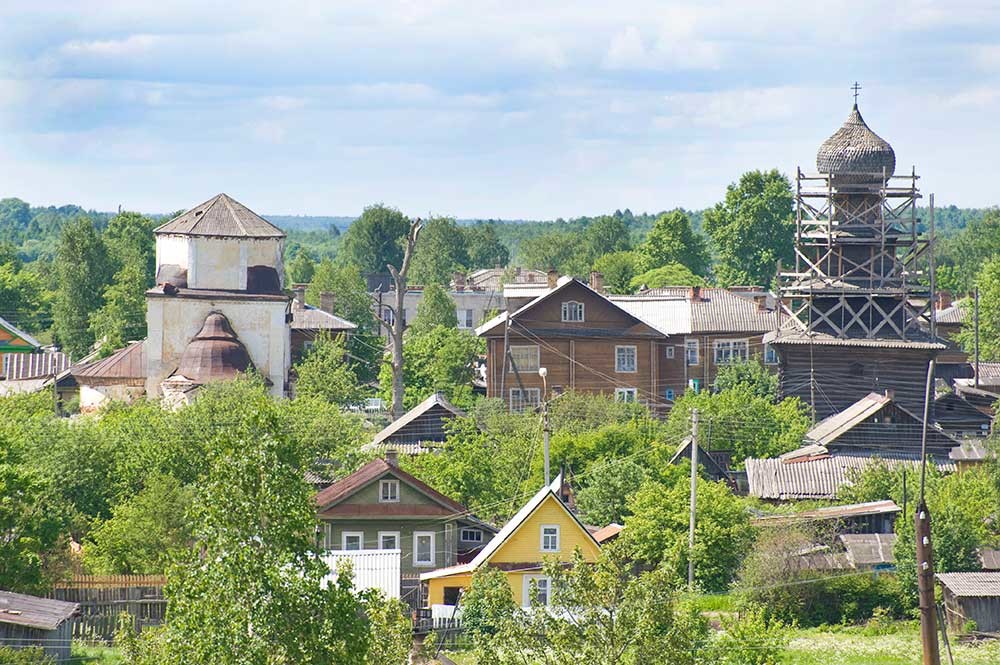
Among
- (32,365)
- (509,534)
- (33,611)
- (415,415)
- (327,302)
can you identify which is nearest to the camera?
(33,611)

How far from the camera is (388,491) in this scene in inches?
1486

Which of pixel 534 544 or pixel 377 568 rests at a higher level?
pixel 534 544

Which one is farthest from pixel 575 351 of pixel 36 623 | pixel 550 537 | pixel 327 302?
pixel 36 623

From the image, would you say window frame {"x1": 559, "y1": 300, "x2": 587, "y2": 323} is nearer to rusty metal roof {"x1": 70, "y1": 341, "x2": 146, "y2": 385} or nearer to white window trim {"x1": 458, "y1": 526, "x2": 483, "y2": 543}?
rusty metal roof {"x1": 70, "y1": 341, "x2": 146, "y2": 385}

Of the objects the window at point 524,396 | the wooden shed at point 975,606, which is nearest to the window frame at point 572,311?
the window at point 524,396

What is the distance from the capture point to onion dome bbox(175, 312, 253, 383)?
2266 inches

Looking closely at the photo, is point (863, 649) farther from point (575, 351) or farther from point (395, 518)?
point (575, 351)

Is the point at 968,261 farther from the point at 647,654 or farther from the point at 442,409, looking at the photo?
the point at 647,654

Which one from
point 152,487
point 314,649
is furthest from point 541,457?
point 314,649

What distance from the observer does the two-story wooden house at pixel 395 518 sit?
37.6 m

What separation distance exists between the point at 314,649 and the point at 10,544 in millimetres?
15653

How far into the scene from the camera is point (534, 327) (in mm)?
61750

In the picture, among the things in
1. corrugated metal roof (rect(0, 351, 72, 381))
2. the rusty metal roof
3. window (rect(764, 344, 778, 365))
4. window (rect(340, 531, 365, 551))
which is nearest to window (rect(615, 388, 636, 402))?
window (rect(764, 344, 778, 365))

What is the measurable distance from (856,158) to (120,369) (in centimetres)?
2414
